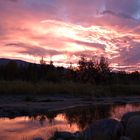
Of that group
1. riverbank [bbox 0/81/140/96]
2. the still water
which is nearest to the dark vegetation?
riverbank [bbox 0/81/140/96]

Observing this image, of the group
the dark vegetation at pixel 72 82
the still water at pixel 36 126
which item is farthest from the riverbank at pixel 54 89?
the still water at pixel 36 126

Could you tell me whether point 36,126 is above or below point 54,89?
below

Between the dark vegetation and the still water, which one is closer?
the still water

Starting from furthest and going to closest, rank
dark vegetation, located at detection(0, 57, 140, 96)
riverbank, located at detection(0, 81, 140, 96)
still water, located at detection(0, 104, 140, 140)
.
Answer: dark vegetation, located at detection(0, 57, 140, 96) → riverbank, located at detection(0, 81, 140, 96) → still water, located at detection(0, 104, 140, 140)

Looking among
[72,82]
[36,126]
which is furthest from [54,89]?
[36,126]

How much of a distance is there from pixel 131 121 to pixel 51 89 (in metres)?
31.1

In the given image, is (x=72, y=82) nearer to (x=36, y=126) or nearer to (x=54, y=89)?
(x=54, y=89)

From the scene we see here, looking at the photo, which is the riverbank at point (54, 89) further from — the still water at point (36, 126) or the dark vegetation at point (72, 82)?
the still water at point (36, 126)

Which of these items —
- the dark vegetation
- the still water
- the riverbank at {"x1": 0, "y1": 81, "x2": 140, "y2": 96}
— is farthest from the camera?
the dark vegetation

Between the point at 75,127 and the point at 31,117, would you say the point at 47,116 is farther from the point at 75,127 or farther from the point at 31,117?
the point at 75,127

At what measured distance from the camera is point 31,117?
84.4 feet

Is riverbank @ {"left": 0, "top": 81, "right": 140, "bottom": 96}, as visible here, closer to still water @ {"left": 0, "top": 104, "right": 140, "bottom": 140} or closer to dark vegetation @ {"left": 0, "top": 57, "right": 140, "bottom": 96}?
dark vegetation @ {"left": 0, "top": 57, "right": 140, "bottom": 96}

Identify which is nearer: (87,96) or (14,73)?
(87,96)

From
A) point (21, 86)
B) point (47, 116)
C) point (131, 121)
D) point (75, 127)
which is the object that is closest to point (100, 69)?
point (21, 86)
